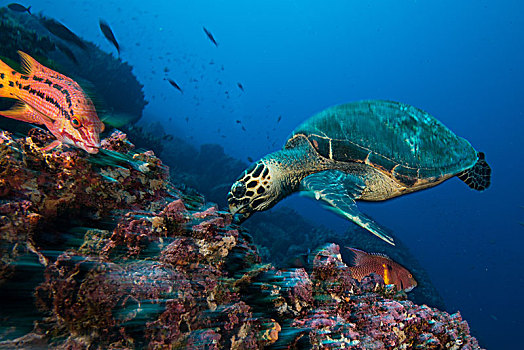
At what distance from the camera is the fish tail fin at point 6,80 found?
121cm

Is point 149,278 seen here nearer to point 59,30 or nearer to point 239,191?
point 239,191

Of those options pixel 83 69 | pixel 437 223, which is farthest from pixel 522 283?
pixel 83 69

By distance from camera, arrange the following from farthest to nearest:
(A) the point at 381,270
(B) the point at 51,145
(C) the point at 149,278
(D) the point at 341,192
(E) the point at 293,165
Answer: (E) the point at 293,165, (D) the point at 341,192, (A) the point at 381,270, (B) the point at 51,145, (C) the point at 149,278

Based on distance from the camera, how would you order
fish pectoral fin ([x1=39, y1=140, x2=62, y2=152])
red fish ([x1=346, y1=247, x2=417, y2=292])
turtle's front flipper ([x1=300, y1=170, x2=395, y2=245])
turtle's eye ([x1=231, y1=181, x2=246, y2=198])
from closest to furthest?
1. fish pectoral fin ([x1=39, y1=140, x2=62, y2=152])
2. red fish ([x1=346, y1=247, x2=417, y2=292])
3. turtle's front flipper ([x1=300, y1=170, x2=395, y2=245])
4. turtle's eye ([x1=231, y1=181, x2=246, y2=198])

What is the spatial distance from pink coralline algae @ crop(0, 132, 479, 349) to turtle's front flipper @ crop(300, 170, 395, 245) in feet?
2.36

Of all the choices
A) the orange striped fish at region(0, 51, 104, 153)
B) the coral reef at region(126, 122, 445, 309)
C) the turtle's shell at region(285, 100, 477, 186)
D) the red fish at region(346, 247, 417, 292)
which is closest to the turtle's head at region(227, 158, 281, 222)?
the turtle's shell at region(285, 100, 477, 186)

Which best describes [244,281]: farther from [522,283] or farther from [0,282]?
[522,283]

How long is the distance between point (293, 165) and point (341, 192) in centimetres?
70

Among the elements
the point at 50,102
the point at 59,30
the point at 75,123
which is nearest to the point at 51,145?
the point at 75,123

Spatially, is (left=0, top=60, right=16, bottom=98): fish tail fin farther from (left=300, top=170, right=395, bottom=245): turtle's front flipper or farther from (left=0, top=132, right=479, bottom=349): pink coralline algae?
(left=300, top=170, right=395, bottom=245): turtle's front flipper

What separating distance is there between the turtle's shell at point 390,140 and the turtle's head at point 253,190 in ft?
2.48

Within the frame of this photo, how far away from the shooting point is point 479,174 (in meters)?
3.71

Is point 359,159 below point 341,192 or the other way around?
the other way around

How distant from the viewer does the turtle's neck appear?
2871mm
